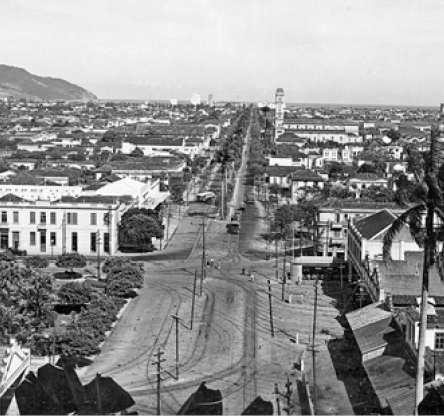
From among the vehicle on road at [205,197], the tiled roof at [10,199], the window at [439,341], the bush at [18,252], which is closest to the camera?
the window at [439,341]

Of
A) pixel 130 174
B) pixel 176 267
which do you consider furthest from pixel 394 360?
pixel 130 174

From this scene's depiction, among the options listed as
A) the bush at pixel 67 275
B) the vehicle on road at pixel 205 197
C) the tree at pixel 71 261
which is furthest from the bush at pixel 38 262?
the vehicle on road at pixel 205 197

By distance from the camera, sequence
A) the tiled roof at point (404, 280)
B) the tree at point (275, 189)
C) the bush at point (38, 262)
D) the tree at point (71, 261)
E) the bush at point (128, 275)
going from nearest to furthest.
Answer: the tiled roof at point (404, 280), the bush at point (128, 275), the tree at point (71, 261), the bush at point (38, 262), the tree at point (275, 189)

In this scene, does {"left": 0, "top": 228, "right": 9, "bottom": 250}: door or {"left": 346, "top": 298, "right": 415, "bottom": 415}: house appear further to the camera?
{"left": 0, "top": 228, "right": 9, "bottom": 250}: door

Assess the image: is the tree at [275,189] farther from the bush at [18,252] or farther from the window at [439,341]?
the window at [439,341]

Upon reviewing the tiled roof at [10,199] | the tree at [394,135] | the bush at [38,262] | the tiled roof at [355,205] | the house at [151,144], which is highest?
the tree at [394,135]

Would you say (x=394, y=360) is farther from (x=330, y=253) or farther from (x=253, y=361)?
(x=330, y=253)

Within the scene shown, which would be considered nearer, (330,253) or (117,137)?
(330,253)

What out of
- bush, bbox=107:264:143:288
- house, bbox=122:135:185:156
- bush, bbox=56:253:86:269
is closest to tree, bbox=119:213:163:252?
bush, bbox=56:253:86:269

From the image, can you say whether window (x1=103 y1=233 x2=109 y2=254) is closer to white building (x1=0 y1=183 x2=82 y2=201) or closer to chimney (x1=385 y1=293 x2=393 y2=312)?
white building (x1=0 y1=183 x2=82 y2=201)
